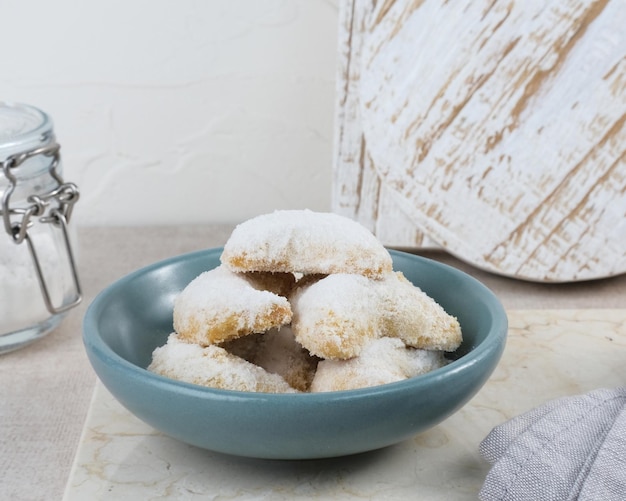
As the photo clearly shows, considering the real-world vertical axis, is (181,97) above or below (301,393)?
below

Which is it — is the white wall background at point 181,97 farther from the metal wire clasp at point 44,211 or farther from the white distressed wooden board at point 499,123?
the metal wire clasp at point 44,211

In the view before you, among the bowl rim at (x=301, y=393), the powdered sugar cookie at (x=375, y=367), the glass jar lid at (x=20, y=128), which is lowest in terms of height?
the powdered sugar cookie at (x=375, y=367)

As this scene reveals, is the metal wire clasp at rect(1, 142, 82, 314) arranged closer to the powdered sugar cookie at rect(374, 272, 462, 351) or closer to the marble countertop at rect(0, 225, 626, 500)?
the marble countertop at rect(0, 225, 626, 500)

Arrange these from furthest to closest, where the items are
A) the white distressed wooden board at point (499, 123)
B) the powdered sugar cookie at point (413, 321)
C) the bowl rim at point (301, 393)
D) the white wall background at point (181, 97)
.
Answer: the white wall background at point (181, 97)
the white distressed wooden board at point (499, 123)
the powdered sugar cookie at point (413, 321)
the bowl rim at point (301, 393)

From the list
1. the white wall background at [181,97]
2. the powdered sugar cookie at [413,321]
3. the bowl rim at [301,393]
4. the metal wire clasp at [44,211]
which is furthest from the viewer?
the white wall background at [181,97]

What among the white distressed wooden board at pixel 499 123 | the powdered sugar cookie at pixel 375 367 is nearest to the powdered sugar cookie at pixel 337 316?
the powdered sugar cookie at pixel 375 367

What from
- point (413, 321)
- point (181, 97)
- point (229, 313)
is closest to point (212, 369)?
point (229, 313)

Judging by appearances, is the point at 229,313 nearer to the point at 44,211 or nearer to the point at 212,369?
the point at 212,369

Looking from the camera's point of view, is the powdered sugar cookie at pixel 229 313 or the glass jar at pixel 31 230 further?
the glass jar at pixel 31 230
